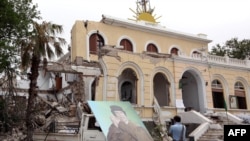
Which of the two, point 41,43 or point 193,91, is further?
point 193,91

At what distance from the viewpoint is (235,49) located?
36594mm

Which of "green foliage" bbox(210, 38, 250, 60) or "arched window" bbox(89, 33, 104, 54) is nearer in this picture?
"arched window" bbox(89, 33, 104, 54)

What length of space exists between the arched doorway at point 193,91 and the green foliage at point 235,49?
1279 cm

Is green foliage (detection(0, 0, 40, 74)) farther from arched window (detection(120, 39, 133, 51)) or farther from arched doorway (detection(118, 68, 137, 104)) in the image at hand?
arched window (detection(120, 39, 133, 51))

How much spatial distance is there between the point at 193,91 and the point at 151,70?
18.0 ft

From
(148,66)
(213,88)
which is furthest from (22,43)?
(213,88)

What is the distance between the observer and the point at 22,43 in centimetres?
1425

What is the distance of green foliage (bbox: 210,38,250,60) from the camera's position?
35.4 m

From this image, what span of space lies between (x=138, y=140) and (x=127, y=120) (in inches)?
50.4

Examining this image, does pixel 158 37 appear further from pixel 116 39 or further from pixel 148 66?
pixel 148 66

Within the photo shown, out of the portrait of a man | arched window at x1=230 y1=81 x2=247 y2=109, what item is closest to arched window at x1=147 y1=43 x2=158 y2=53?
arched window at x1=230 y1=81 x2=247 y2=109

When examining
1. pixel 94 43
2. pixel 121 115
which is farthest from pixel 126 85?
pixel 121 115

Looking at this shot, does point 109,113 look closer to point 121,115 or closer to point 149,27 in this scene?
point 121,115

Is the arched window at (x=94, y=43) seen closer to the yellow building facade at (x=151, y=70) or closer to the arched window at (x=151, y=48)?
the yellow building facade at (x=151, y=70)
